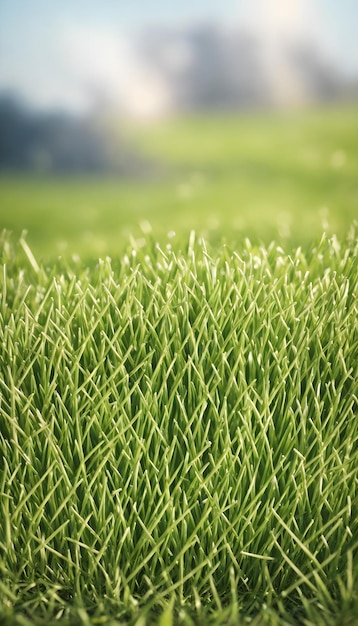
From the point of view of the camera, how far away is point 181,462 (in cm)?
81

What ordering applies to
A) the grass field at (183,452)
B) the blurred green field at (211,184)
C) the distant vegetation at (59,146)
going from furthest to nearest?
the distant vegetation at (59,146), the blurred green field at (211,184), the grass field at (183,452)

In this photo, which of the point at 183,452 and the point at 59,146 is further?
the point at 59,146

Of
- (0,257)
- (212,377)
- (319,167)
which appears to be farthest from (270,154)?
(212,377)

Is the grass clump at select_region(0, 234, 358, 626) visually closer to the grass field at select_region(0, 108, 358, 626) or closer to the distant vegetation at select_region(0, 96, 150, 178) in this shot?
the grass field at select_region(0, 108, 358, 626)

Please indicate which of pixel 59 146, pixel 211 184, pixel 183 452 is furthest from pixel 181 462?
pixel 59 146

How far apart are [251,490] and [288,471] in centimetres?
6

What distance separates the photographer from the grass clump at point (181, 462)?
Answer: 0.78 metres

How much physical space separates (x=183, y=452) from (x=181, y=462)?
0.09 feet

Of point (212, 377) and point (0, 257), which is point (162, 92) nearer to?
point (0, 257)

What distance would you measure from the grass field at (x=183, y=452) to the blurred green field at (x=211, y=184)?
6.72 ft

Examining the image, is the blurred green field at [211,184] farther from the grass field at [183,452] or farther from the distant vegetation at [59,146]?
the grass field at [183,452]

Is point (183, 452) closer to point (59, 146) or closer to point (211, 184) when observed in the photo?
point (211, 184)

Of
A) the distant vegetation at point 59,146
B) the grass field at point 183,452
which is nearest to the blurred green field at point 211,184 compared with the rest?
the distant vegetation at point 59,146

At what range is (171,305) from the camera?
2.97ft
